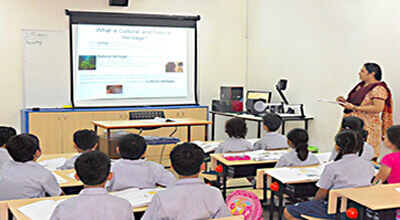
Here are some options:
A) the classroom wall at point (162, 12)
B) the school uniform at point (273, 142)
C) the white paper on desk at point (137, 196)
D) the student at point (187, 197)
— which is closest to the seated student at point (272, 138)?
the school uniform at point (273, 142)

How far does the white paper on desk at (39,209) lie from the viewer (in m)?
2.28

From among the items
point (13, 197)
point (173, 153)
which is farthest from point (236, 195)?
point (13, 197)

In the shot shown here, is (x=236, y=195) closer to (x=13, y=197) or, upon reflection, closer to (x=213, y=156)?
(x=213, y=156)

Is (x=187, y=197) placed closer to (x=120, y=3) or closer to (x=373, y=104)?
(x=373, y=104)

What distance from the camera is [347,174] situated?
3.03m

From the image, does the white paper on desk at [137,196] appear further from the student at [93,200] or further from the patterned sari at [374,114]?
the patterned sari at [374,114]

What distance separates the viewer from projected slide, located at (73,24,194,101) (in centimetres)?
695

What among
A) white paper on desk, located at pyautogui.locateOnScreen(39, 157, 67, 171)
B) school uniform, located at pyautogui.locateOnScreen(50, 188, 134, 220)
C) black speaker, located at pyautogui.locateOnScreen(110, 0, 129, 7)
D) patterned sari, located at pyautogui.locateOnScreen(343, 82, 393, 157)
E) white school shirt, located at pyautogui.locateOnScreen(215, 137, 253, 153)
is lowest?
white paper on desk, located at pyautogui.locateOnScreen(39, 157, 67, 171)

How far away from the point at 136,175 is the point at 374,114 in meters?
3.10

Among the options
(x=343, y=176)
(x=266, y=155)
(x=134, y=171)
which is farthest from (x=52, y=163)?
(x=343, y=176)

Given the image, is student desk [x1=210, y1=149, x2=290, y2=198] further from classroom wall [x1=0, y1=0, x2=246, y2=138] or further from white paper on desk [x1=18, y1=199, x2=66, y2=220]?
classroom wall [x1=0, y1=0, x2=246, y2=138]

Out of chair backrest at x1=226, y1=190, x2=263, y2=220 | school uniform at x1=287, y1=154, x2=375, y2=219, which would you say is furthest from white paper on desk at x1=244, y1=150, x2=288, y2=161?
school uniform at x1=287, y1=154, x2=375, y2=219

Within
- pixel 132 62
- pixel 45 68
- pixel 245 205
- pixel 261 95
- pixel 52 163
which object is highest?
pixel 132 62

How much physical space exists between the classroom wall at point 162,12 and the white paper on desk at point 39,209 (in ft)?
15.7
